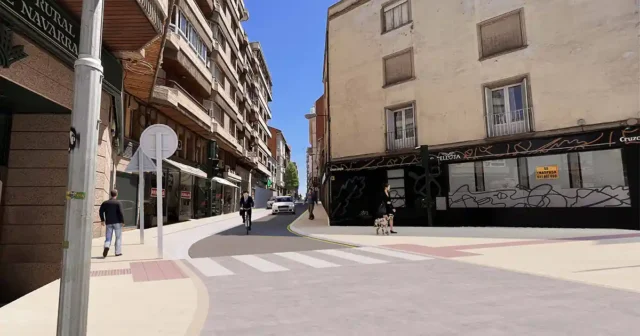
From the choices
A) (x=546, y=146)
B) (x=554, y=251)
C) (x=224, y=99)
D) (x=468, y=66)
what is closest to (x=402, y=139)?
(x=468, y=66)

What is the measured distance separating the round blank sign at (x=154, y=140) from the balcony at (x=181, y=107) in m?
Result: 9.07

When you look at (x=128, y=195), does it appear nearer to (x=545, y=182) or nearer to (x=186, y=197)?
(x=186, y=197)

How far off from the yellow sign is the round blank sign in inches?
537

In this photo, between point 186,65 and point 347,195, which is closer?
point 347,195

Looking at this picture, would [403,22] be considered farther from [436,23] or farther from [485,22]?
[485,22]

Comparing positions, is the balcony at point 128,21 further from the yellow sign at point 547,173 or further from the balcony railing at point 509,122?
the yellow sign at point 547,173

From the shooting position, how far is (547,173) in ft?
47.1

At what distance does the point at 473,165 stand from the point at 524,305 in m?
12.9

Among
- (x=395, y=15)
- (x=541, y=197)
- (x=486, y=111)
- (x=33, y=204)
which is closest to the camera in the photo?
(x=33, y=204)

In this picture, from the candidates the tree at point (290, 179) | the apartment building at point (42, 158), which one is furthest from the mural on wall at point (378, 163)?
the tree at point (290, 179)

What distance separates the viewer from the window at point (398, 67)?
17.8m

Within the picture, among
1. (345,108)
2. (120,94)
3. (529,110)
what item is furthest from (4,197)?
(529,110)

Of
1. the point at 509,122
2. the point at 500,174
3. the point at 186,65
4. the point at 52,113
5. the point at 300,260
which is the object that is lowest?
the point at 300,260

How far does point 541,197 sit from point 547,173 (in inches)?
38.7
